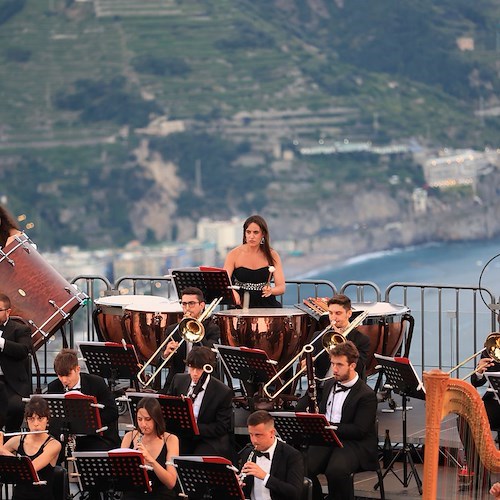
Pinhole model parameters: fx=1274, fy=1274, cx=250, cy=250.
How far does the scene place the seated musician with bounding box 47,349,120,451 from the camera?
7422 millimetres

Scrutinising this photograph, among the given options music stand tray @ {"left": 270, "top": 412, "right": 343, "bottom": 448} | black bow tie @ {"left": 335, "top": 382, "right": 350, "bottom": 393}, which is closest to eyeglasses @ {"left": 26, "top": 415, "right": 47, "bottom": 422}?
music stand tray @ {"left": 270, "top": 412, "right": 343, "bottom": 448}

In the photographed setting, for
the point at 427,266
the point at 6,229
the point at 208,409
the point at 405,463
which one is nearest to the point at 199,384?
the point at 208,409

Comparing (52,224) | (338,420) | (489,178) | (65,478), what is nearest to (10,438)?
(65,478)

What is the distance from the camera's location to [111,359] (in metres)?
7.95

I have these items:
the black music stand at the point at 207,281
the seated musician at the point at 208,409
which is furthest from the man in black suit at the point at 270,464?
Result: the black music stand at the point at 207,281

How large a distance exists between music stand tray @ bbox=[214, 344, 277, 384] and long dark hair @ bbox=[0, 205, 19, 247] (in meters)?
2.04

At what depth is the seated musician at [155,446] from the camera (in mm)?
6656

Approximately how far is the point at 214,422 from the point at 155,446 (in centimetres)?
69

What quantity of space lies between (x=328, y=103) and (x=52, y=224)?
38.5 ft

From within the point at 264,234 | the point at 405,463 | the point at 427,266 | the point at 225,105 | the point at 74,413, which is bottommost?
the point at 427,266

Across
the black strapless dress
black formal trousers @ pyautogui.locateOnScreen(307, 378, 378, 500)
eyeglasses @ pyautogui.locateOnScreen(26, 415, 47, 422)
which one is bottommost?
black formal trousers @ pyautogui.locateOnScreen(307, 378, 378, 500)

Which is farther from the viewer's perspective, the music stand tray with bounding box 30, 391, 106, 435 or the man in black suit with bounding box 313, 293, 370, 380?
the man in black suit with bounding box 313, 293, 370, 380

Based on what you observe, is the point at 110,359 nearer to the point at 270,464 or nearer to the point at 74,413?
the point at 74,413

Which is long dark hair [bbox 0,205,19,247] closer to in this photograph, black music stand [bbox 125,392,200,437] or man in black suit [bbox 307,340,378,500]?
black music stand [bbox 125,392,200,437]
